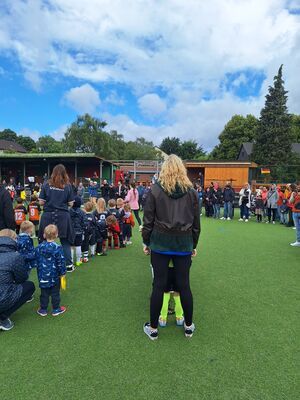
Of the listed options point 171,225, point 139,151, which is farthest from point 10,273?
point 139,151

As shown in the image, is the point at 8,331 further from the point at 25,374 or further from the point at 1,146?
the point at 1,146

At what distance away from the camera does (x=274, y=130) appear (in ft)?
133

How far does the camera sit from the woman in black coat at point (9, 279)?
3.65 metres

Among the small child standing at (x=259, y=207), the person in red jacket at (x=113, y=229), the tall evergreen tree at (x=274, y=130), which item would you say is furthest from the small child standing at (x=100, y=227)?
the tall evergreen tree at (x=274, y=130)

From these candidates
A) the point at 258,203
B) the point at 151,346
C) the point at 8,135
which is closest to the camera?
the point at 151,346

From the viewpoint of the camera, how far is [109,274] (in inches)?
234

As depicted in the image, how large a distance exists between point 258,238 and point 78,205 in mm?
6252

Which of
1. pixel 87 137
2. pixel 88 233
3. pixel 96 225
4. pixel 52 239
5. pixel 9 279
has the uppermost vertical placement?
pixel 87 137

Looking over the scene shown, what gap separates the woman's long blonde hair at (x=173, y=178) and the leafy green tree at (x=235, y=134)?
56.4 metres

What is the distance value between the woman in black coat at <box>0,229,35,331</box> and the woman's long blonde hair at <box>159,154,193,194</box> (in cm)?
196

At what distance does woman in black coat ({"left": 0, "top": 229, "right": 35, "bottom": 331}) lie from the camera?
12.0 ft

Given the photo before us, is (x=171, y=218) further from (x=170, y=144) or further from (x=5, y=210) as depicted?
(x=170, y=144)

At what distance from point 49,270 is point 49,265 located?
2.5 inches

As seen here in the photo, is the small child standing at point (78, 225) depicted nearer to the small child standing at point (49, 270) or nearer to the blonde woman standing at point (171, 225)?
the small child standing at point (49, 270)
